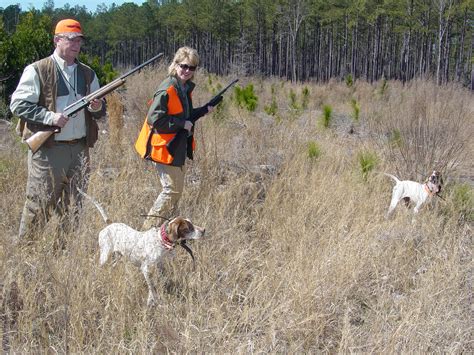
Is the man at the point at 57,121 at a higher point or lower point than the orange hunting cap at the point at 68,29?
lower

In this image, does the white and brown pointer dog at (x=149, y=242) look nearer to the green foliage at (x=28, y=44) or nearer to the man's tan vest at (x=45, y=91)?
the man's tan vest at (x=45, y=91)

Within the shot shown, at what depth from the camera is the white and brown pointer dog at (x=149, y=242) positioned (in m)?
3.03

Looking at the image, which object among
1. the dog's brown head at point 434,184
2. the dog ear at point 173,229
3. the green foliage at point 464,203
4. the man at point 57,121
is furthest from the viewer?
the green foliage at point 464,203

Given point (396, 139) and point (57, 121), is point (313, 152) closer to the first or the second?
point (396, 139)

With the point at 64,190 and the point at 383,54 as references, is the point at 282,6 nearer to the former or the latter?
the point at 383,54

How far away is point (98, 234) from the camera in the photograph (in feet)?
11.7

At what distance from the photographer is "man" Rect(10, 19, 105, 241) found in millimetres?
3207

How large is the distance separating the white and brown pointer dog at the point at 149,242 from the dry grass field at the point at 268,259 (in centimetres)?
9

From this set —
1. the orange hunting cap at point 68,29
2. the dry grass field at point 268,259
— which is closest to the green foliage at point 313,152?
the dry grass field at point 268,259

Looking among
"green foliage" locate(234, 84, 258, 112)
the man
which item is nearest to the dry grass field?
the man

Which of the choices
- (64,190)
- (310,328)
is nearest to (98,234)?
(64,190)

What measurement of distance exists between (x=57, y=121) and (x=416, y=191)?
3.45 m

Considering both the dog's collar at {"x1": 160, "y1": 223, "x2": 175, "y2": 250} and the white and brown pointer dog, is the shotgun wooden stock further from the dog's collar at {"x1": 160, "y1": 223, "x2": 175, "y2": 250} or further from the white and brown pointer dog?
the dog's collar at {"x1": 160, "y1": 223, "x2": 175, "y2": 250}

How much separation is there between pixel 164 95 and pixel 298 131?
11.8 ft
